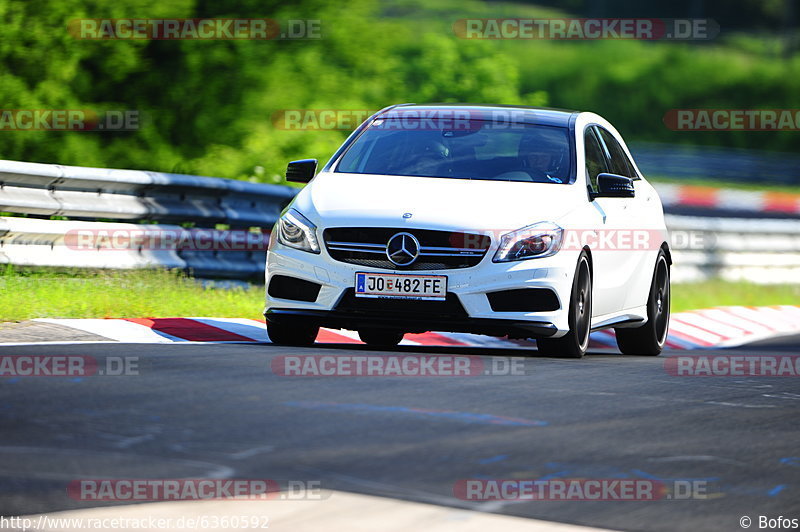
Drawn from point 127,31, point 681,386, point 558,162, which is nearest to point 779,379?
point 681,386

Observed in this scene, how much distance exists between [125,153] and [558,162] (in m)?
11.7

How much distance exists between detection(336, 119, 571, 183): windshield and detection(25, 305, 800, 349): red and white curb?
147cm

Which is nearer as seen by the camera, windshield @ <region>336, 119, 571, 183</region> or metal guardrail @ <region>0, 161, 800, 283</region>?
windshield @ <region>336, 119, 571, 183</region>

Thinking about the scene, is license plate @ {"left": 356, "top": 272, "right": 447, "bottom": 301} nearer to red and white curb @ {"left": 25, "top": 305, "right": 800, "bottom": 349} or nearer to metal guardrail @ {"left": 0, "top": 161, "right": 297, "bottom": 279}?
red and white curb @ {"left": 25, "top": 305, "right": 800, "bottom": 349}

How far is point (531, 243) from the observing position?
948cm

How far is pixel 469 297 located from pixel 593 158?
2172 millimetres

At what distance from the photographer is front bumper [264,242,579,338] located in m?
9.38

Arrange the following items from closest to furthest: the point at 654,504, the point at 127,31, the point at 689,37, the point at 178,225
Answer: the point at 654,504
the point at 178,225
the point at 127,31
the point at 689,37

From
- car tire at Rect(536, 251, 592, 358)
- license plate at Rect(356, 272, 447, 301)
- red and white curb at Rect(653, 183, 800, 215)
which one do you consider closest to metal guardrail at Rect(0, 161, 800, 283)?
license plate at Rect(356, 272, 447, 301)

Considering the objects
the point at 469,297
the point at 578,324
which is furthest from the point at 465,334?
the point at 469,297

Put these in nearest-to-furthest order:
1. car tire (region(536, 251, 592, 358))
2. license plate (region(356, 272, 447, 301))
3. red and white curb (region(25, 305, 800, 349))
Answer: license plate (region(356, 272, 447, 301))
car tire (region(536, 251, 592, 358))
red and white curb (region(25, 305, 800, 349))

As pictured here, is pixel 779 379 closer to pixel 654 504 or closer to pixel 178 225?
pixel 654 504

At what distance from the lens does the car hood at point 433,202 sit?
31.0 ft

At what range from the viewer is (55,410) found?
656cm
